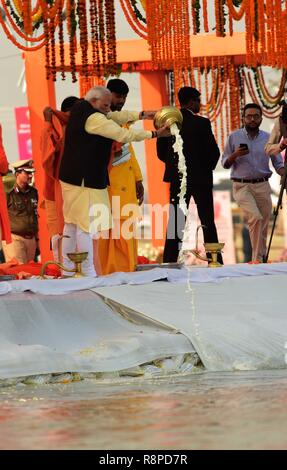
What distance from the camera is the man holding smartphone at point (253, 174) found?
1180 centimetres

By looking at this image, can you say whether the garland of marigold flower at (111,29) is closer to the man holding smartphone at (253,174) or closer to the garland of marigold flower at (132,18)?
the garland of marigold flower at (132,18)

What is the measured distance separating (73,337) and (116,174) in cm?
209

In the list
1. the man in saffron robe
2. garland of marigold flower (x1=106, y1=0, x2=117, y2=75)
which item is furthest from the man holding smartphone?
the man in saffron robe

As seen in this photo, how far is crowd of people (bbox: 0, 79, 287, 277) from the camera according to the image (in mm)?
9125

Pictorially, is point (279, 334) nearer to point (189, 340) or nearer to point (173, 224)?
point (189, 340)

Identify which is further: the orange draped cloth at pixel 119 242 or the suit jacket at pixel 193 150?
the suit jacket at pixel 193 150

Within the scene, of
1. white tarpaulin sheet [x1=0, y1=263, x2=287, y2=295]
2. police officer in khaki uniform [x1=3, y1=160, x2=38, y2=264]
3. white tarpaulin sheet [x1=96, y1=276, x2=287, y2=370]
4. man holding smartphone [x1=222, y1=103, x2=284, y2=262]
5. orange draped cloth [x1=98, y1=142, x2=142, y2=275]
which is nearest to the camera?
white tarpaulin sheet [x1=96, y1=276, x2=287, y2=370]

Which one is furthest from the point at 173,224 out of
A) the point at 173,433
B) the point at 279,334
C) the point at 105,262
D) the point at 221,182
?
the point at 221,182

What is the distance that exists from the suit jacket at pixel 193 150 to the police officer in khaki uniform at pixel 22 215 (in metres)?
1.99

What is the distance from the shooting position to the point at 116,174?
32.7 feet

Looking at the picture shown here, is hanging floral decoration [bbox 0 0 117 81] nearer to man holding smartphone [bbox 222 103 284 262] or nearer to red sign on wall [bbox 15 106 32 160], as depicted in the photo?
man holding smartphone [bbox 222 103 284 262]

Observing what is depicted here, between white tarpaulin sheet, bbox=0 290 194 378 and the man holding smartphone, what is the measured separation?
3.51 metres

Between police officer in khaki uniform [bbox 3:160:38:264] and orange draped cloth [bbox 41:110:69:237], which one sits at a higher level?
orange draped cloth [bbox 41:110:69:237]

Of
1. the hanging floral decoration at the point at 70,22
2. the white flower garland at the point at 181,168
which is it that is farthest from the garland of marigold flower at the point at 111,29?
the white flower garland at the point at 181,168
